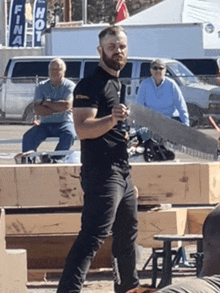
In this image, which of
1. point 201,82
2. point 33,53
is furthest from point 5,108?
point 33,53

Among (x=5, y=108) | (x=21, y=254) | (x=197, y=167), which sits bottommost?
(x=5, y=108)

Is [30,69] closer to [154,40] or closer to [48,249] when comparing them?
[154,40]

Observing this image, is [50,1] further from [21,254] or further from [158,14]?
[21,254]

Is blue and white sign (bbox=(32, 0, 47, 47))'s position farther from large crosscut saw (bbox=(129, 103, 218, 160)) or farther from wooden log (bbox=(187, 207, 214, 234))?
large crosscut saw (bbox=(129, 103, 218, 160))

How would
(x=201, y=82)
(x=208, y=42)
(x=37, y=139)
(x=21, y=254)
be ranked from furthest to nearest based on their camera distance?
(x=208, y=42)
(x=201, y=82)
(x=37, y=139)
(x=21, y=254)

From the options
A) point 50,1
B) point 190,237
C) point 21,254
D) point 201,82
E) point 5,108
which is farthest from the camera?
point 50,1

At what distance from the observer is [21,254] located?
636 cm

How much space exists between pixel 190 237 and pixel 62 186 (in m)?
1.61

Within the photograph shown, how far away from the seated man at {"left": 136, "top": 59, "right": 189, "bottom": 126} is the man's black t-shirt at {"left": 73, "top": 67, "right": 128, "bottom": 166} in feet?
16.7

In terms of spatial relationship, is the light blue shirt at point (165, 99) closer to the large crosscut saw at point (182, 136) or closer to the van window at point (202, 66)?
the large crosscut saw at point (182, 136)

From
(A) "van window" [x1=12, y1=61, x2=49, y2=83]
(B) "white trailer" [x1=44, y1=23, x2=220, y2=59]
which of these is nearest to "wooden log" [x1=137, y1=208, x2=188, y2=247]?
(A) "van window" [x1=12, y1=61, x2=49, y2=83]

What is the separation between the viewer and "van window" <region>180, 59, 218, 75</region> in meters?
26.0

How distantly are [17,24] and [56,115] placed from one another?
31.9 metres

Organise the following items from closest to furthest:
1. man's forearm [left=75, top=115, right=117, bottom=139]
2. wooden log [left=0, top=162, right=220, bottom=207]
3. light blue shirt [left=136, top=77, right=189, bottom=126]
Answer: man's forearm [left=75, top=115, right=117, bottom=139] → wooden log [left=0, top=162, right=220, bottom=207] → light blue shirt [left=136, top=77, right=189, bottom=126]
